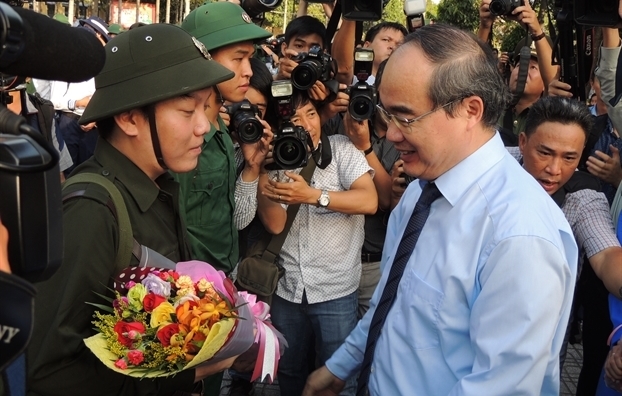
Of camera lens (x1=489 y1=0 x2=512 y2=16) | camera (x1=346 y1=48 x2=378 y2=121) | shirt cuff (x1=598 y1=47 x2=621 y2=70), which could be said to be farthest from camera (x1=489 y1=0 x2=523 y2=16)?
camera (x1=346 y1=48 x2=378 y2=121)

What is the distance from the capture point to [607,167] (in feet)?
13.4

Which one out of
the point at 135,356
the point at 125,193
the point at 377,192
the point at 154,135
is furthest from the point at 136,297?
the point at 377,192

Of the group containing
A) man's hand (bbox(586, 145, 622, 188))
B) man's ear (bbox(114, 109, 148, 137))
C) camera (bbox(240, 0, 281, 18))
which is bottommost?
man's hand (bbox(586, 145, 622, 188))

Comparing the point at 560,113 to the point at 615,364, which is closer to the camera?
the point at 615,364

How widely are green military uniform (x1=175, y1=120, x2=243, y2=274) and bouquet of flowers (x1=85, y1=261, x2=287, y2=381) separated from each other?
3.49ft

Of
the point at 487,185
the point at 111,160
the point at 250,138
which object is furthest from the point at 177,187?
the point at 487,185

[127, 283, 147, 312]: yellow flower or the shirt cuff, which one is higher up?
the shirt cuff

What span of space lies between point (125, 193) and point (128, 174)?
8 centimetres

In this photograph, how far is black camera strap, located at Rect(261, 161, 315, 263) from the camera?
361cm

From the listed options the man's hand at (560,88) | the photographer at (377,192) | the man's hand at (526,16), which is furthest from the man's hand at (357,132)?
the man's hand at (526,16)

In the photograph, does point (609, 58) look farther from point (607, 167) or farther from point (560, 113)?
point (560, 113)

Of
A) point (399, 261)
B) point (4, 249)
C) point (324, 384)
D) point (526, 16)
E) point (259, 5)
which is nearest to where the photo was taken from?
point (4, 249)

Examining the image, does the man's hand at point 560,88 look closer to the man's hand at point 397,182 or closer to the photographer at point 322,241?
the man's hand at point 397,182

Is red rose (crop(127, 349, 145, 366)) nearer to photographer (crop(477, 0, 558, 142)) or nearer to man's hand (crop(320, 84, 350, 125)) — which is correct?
man's hand (crop(320, 84, 350, 125))
